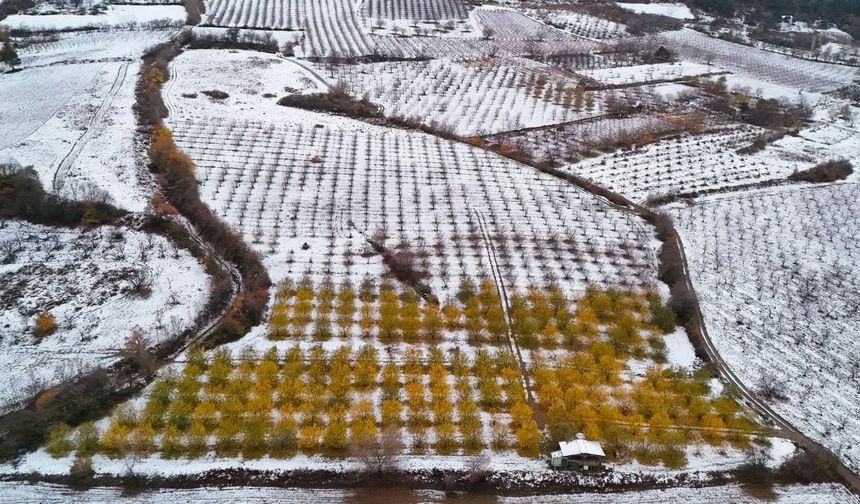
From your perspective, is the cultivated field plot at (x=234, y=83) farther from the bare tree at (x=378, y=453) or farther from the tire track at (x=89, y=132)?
the bare tree at (x=378, y=453)

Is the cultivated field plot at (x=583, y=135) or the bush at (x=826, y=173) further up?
the cultivated field plot at (x=583, y=135)

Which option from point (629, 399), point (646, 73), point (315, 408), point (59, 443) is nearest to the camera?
point (59, 443)

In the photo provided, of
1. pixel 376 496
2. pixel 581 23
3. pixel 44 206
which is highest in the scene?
pixel 581 23

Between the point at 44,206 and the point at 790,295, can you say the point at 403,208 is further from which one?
the point at 790,295

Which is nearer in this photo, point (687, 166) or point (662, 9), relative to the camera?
point (687, 166)

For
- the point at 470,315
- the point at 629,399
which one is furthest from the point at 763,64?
the point at 629,399

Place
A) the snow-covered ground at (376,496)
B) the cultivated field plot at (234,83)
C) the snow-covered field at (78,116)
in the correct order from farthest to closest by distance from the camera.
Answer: the cultivated field plot at (234,83) < the snow-covered field at (78,116) < the snow-covered ground at (376,496)

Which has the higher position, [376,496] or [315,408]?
[315,408]

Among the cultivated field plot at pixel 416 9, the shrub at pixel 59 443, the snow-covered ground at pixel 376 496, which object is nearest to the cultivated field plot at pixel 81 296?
the shrub at pixel 59 443
